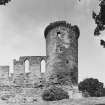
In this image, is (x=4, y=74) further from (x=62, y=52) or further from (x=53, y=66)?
(x=62, y=52)

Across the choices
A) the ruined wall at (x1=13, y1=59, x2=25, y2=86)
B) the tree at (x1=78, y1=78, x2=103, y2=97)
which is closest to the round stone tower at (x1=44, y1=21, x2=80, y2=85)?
the ruined wall at (x1=13, y1=59, x2=25, y2=86)

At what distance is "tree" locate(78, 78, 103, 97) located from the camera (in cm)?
3850

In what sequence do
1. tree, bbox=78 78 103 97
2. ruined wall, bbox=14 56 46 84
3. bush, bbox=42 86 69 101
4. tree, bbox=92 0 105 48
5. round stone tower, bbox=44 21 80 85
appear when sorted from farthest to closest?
tree, bbox=78 78 103 97
ruined wall, bbox=14 56 46 84
round stone tower, bbox=44 21 80 85
bush, bbox=42 86 69 101
tree, bbox=92 0 105 48

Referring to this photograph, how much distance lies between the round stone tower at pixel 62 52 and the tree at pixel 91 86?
32.6 ft

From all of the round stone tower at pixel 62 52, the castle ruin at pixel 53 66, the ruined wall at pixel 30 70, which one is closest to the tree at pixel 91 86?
the round stone tower at pixel 62 52

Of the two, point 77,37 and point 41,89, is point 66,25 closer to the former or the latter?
point 77,37

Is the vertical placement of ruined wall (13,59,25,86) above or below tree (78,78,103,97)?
above

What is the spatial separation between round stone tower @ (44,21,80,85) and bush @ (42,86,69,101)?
1.01m

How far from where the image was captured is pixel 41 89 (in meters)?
28.2

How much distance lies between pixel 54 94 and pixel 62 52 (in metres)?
4.03

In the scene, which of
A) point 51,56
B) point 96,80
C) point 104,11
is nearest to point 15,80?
point 51,56

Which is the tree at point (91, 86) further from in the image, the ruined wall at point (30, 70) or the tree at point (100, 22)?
the tree at point (100, 22)

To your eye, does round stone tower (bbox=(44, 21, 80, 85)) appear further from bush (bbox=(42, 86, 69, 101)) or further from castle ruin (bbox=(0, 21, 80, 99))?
bush (bbox=(42, 86, 69, 101))

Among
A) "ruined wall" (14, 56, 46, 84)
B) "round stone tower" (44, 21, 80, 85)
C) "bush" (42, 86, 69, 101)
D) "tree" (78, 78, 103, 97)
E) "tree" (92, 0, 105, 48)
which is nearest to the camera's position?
"tree" (92, 0, 105, 48)
